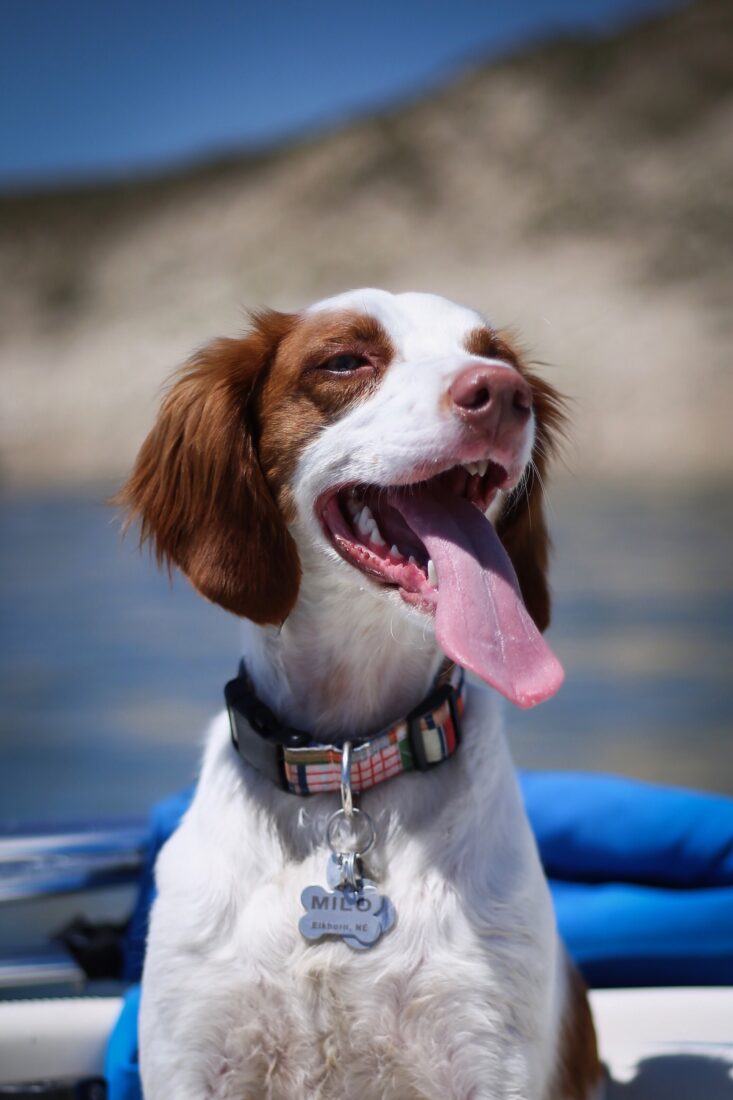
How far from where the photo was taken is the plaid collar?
4.29 ft

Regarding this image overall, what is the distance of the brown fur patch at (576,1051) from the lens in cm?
134

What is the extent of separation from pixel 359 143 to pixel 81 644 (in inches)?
643

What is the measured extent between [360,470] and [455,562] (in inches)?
5.6

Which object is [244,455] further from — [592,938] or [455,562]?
[592,938]

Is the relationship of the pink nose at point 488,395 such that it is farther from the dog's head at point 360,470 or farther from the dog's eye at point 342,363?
the dog's eye at point 342,363

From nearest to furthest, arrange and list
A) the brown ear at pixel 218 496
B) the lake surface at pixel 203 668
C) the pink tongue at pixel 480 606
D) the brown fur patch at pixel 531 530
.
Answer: the pink tongue at pixel 480 606 → the brown ear at pixel 218 496 → the brown fur patch at pixel 531 530 → the lake surface at pixel 203 668

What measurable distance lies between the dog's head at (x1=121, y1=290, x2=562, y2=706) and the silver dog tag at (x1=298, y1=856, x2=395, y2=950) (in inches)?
10.6

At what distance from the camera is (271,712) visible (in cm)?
137

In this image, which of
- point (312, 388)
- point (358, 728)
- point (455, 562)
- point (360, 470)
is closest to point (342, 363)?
point (312, 388)

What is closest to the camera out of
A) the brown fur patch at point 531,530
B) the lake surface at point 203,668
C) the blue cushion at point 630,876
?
the brown fur patch at point 531,530

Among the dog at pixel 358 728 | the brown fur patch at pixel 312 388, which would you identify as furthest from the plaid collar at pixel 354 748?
the brown fur patch at pixel 312 388

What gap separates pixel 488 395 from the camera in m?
1.22

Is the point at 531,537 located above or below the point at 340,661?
above

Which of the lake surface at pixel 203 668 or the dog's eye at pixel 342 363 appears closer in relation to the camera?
the dog's eye at pixel 342 363
